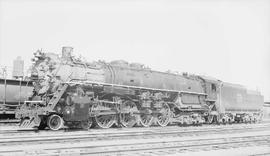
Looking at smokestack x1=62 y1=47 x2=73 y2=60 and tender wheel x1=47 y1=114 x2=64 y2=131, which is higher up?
smokestack x1=62 y1=47 x2=73 y2=60

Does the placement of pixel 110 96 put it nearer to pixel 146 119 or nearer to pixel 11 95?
pixel 146 119

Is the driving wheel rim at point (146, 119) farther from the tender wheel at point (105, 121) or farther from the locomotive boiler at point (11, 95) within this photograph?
the locomotive boiler at point (11, 95)

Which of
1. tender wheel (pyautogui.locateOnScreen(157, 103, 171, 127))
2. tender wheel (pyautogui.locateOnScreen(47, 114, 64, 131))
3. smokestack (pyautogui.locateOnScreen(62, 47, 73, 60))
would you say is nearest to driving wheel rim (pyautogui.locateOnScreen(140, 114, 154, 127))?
tender wheel (pyautogui.locateOnScreen(157, 103, 171, 127))

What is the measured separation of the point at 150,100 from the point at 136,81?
1561 mm

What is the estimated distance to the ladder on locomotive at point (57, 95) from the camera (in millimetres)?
15289

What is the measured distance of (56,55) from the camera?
16859 millimetres

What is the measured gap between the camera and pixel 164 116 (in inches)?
823

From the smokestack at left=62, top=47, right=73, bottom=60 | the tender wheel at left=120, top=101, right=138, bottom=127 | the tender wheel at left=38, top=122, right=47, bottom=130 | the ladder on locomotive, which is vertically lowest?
the tender wheel at left=38, top=122, right=47, bottom=130

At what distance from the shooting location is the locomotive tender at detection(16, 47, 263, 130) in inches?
617

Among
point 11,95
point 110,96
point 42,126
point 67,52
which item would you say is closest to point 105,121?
point 110,96

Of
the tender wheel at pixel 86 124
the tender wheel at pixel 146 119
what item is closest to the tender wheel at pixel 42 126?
the tender wheel at pixel 86 124

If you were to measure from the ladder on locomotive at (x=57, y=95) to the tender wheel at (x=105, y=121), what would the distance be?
2.64 m

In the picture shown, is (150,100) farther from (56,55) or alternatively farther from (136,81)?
(56,55)

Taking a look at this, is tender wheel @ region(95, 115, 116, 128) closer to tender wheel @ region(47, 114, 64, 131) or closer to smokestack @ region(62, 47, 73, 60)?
tender wheel @ region(47, 114, 64, 131)
